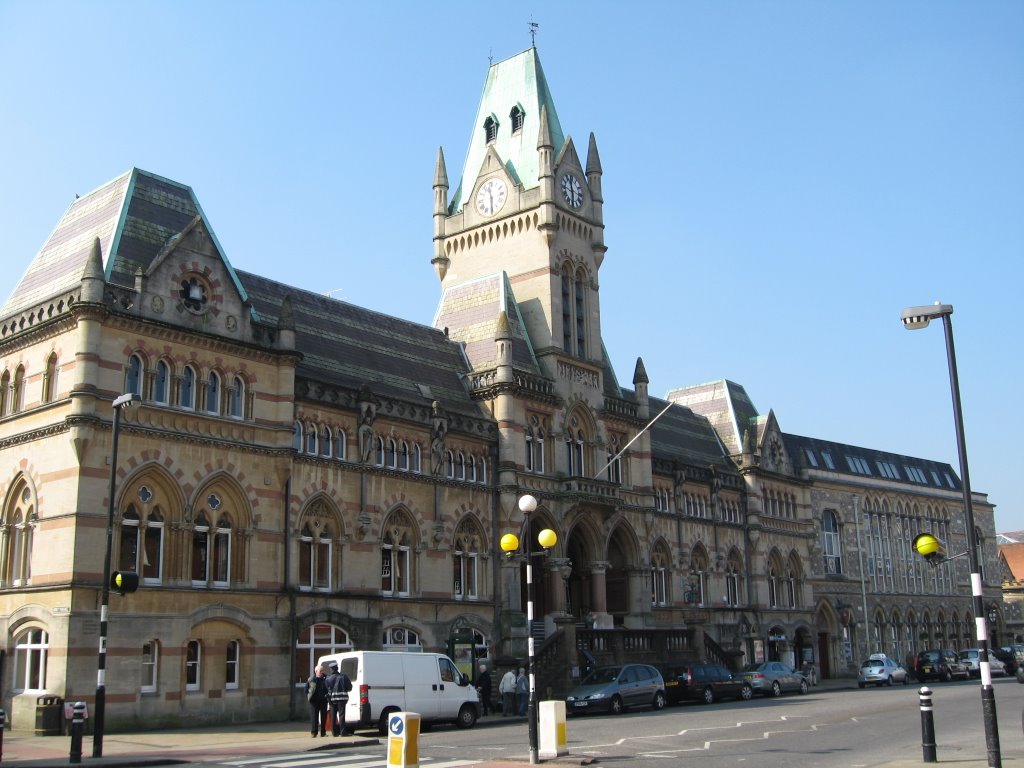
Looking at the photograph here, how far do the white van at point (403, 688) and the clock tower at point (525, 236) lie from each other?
20278mm

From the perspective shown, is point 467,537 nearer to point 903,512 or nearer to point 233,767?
point 233,767

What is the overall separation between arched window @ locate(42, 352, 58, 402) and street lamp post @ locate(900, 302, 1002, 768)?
24993 mm

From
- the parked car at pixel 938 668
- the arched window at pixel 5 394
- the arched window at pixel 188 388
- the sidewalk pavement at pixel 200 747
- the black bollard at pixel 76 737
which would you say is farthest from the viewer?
the parked car at pixel 938 668

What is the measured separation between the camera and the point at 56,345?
33.5 meters

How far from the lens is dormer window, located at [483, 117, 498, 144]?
56.6 m

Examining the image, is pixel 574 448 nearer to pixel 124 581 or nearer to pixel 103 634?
pixel 124 581

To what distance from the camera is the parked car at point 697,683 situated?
4119cm

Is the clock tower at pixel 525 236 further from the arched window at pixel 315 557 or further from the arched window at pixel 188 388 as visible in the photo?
the arched window at pixel 188 388

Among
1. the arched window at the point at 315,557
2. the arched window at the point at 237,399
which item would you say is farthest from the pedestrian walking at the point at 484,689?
the arched window at the point at 237,399

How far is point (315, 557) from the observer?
125 feet

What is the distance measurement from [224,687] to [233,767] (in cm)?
1388

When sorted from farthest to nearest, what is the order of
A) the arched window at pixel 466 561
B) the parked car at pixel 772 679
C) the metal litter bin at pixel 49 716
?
the parked car at pixel 772 679 < the arched window at pixel 466 561 < the metal litter bin at pixel 49 716

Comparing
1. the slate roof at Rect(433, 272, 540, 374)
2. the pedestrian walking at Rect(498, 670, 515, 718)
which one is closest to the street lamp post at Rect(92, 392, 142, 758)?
the pedestrian walking at Rect(498, 670, 515, 718)

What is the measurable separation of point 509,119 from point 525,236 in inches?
283
